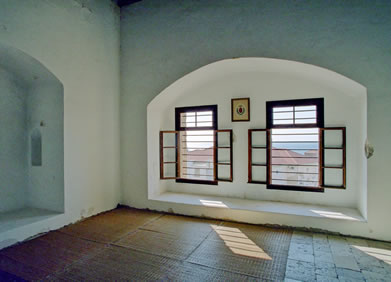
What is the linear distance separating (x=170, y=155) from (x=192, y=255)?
2710 millimetres

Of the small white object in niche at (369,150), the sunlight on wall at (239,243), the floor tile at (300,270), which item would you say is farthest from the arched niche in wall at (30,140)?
the small white object in niche at (369,150)

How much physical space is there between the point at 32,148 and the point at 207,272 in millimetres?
3632

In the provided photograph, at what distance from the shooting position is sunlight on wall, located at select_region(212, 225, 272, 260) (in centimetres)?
288

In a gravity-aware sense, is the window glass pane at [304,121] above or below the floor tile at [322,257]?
above

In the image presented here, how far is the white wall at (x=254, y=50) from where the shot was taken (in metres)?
3.21

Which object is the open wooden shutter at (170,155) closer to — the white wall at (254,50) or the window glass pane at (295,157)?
the white wall at (254,50)

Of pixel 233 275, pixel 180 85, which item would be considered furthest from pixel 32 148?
pixel 233 275

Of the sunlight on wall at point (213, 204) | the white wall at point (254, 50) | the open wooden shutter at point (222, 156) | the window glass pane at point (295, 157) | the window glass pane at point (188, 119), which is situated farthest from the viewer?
the window glass pane at point (188, 119)

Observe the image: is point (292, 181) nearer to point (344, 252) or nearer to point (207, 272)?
point (344, 252)

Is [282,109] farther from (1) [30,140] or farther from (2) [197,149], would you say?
(1) [30,140]

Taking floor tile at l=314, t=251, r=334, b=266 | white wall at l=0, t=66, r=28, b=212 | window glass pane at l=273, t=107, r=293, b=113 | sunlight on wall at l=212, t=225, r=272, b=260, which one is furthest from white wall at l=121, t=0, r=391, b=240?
white wall at l=0, t=66, r=28, b=212

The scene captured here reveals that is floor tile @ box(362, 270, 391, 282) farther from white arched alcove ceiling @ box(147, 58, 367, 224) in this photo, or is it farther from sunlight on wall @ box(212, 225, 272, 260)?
white arched alcove ceiling @ box(147, 58, 367, 224)

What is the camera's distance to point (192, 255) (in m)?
2.84

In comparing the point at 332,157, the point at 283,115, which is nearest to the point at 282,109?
the point at 283,115
